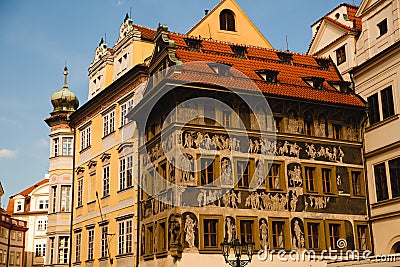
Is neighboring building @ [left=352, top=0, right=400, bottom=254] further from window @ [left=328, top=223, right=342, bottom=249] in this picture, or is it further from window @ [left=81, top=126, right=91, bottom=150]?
window @ [left=81, top=126, right=91, bottom=150]

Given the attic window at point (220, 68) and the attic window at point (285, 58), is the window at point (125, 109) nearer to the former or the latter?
the attic window at point (220, 68)

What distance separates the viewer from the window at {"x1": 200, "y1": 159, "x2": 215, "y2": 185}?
78.4 ft

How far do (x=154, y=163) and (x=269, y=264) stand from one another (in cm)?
649

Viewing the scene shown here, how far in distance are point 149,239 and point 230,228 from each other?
152 inches

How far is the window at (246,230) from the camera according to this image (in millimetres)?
23978

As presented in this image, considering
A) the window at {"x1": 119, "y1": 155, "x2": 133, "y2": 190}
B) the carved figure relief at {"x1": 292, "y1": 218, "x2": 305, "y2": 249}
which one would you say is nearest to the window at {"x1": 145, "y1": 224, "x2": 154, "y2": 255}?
the window at {"x1": 119, "y1": 155, "x2": 133, "y2": 190}

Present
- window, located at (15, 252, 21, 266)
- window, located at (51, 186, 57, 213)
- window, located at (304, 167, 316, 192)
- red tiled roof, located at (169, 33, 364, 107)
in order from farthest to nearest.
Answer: window, located at (15, 252, 21, 266) < window, located at (51, 186, 57, 213) < window, located at (304, 167, 316, 192) < red tiled roof, located at (169, 33, 364, 107)

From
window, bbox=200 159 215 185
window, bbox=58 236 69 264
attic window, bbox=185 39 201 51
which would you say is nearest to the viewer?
window, bbox=200 159 215 185

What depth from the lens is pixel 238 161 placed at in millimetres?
24734

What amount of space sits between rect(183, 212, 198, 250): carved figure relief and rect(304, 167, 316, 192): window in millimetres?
5552

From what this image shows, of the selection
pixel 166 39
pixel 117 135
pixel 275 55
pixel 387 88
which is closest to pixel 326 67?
pixel 275 55

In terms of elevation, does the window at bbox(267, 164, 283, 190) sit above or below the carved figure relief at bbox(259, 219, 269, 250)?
above

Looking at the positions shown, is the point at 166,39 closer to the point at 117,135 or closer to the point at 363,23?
the point at 117,135

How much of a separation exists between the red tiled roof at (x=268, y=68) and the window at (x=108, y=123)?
6.21 metres
